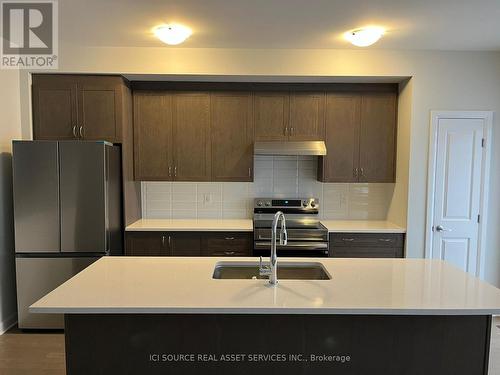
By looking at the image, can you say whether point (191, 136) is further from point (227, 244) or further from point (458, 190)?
point (458, 190)

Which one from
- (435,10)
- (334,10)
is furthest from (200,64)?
(435,10)

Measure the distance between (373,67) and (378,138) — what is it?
0.75m

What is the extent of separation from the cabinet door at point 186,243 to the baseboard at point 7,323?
1.65m

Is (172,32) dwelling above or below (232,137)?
above

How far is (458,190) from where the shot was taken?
11.6ft

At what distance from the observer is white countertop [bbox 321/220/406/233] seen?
3529mm

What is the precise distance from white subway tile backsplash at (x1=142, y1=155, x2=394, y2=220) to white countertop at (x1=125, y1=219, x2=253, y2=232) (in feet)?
0.55

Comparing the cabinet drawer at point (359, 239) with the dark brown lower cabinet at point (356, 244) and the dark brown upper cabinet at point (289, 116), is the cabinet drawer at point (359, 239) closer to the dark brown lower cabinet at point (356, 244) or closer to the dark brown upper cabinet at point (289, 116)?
the dark brown lower cabinet at point (356, 244)

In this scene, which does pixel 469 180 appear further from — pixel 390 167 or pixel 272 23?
pixel 272 23

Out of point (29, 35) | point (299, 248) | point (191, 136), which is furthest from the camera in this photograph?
point (191, 136)

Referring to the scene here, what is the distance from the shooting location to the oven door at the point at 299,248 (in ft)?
11.3

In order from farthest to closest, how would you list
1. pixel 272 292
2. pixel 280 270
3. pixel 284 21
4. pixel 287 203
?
pixel 287 203, pixel 284 21, pixel 280 270, pixel 272 292

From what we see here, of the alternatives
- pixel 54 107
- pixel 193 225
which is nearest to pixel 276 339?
pixel 193 225

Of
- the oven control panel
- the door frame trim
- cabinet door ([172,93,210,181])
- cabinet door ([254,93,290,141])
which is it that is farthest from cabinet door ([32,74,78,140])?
the door frame trim
